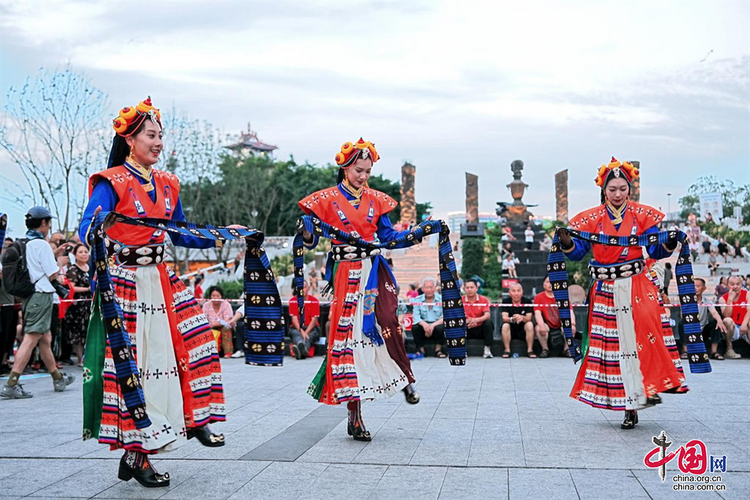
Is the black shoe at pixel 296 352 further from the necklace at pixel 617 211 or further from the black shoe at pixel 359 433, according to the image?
the necklace at pixel 617 211

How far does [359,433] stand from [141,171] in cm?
233

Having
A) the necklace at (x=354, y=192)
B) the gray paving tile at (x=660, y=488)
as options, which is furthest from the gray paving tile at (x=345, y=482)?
the necklace at (x=354, y=192)

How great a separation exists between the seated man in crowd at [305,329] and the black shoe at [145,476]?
7.08m

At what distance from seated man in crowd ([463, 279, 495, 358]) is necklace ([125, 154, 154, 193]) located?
7.60 meters

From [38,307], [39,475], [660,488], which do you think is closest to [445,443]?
[660,488]

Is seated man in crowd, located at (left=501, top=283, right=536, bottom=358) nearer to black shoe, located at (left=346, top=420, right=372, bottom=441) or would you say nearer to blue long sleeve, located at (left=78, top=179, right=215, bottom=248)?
black shoe, located at (left=346, top=420, right=372, bottom=441)

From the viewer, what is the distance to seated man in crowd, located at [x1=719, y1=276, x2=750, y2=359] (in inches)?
441

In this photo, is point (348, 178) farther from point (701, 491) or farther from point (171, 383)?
point (701, 491)

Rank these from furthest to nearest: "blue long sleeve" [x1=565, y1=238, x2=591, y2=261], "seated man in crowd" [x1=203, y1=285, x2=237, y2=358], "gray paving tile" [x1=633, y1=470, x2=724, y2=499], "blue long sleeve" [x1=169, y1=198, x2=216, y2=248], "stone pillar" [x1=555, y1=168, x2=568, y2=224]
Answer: "stone pillar" [x1=555, y1=168, x2=568, y2=224] < "seated man in crowd" [x1=203, y1=285, x2=237, y2=358] < "blue long sleeve" [x1=565, y1=238, x2=591, y2=261] < "blue long sleeve" [x1=169, y1=198, x2=216, y2=248] < "gray paving tile" [x1=633, y1=470, x2=724, y2=499]

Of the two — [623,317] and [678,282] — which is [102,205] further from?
[678,282]

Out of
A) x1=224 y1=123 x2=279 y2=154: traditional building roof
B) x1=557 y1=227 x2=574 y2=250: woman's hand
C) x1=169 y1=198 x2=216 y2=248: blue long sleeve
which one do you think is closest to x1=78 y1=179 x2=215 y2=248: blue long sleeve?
x1=169 y1=198 x2=216 y2=248: blue long sleeve

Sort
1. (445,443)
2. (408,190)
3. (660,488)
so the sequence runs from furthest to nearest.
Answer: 1. (408,190)
2. (445,443)
3. (660,488)

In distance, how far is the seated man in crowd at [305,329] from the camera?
38.3 feet

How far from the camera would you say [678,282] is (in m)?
6.31
